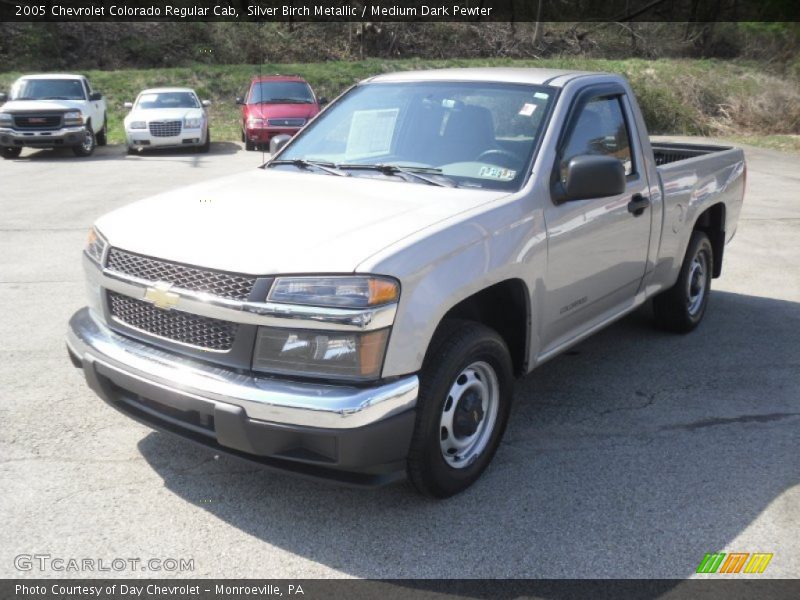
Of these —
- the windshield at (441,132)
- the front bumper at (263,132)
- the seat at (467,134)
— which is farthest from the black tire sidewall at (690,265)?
the front bumper at (263,132)

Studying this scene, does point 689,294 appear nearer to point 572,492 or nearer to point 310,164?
point 572,492

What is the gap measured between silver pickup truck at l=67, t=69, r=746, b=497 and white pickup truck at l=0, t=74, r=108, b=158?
14.6 m

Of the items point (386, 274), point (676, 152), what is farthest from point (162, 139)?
point (386, 274)

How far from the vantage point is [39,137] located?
17.4 meters

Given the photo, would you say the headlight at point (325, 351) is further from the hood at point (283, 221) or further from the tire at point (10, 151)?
the tire at point (10, 151)

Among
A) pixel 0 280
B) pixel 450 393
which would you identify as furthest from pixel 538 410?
pixel 0 280

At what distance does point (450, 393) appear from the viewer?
3465 mm

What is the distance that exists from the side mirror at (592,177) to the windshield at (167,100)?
55.0 feet

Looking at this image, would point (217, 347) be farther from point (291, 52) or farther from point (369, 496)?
point (291, 52)

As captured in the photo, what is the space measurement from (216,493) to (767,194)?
40.0 feet

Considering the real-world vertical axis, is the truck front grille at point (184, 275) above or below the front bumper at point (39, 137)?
above

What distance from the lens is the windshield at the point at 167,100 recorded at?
1892 cm
